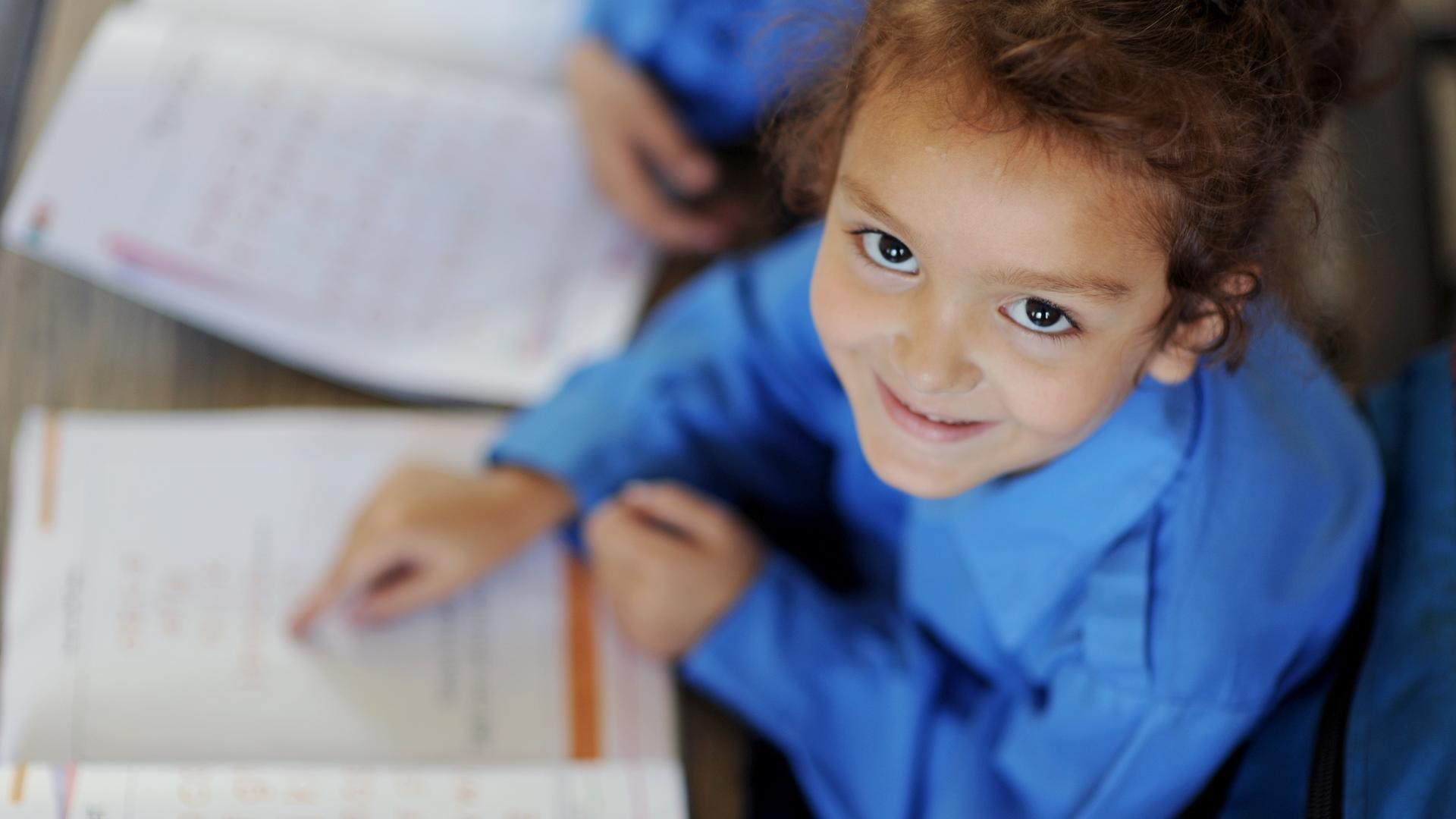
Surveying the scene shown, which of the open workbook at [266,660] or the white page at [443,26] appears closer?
the open workbook at [266,660]

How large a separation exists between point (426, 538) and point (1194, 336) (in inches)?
15.1

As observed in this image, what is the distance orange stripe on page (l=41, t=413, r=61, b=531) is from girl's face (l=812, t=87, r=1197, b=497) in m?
0.40

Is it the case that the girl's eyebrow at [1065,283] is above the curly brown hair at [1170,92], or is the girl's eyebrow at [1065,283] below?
below

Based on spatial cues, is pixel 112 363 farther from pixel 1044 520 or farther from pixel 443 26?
pixel 1044 520

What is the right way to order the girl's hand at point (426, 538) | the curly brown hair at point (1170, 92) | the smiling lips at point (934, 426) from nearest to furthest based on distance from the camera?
the curly brown hair at point (1170, 92)
the smiling lips at point (934, 426)
the girl's hand at point (426, 538)

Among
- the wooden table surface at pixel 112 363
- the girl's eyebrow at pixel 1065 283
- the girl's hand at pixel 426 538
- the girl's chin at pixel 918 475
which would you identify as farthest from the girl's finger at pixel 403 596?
the girl's eyebrow at pixel 1065 283

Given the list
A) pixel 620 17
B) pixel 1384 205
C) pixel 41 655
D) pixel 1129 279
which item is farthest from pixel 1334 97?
pixel 41 655

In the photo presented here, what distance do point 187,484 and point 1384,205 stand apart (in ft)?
2.45

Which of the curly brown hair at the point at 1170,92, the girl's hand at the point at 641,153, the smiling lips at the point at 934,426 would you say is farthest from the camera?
the girl's hand at the point at 641,153

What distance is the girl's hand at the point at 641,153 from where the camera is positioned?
847 millimetres

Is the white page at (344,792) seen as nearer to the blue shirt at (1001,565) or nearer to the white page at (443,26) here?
the blue shirt at (1001,565)

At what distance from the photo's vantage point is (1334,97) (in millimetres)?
560

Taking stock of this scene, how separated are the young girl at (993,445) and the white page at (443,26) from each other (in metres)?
0.24

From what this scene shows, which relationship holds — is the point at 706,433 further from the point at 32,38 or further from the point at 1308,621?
the point at 32,38
